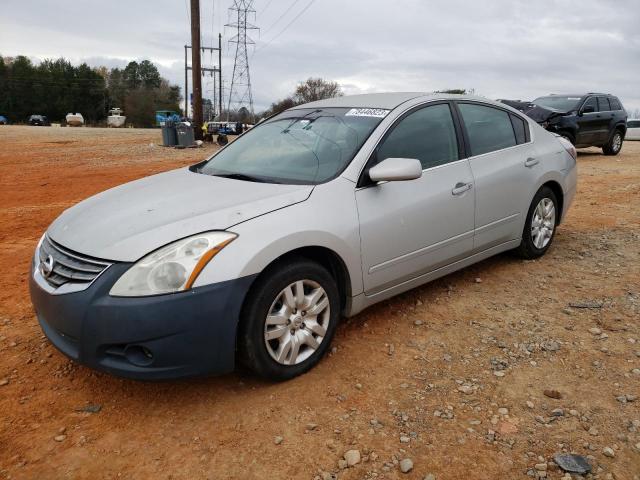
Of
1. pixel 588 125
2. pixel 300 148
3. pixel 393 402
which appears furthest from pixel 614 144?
pixel 393 402

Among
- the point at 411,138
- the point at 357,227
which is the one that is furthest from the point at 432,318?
the point at 411,138

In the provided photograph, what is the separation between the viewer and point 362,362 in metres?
3.27

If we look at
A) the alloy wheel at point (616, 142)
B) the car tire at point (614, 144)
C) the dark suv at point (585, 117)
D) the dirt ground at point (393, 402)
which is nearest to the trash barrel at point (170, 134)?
the dark suv at point (585, 117)

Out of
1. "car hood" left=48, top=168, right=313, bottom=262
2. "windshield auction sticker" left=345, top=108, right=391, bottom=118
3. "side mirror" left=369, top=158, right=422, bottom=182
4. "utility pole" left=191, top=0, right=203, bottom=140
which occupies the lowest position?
"car hood" left=48, top=168, right=313, bottom=262

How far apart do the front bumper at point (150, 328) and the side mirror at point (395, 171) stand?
109 cm

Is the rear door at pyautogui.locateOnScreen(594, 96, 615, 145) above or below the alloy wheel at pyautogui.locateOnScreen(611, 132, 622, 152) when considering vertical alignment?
above

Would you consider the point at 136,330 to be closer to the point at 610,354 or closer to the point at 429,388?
the point at 429,388

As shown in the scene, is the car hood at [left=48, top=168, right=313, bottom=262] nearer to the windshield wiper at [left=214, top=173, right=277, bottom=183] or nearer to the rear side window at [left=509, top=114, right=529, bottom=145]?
the windshield wiper at [left=214, top=173, right=277, bottom=183]

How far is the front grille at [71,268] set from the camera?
103 inches

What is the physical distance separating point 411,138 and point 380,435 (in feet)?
6.84

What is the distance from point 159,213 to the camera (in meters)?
2.95

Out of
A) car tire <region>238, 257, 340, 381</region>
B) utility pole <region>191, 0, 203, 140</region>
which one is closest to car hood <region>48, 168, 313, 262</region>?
car tire <region>238, 257, 340, 381</region>

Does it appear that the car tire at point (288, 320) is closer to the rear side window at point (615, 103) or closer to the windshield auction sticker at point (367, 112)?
the windshield auction sticker at point (367, 112)

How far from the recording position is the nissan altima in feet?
8.46
